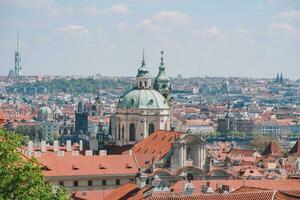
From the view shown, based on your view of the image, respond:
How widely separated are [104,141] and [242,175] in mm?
24078

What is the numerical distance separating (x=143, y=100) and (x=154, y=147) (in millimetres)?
13585

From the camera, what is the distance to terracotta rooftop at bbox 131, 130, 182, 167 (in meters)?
69.2

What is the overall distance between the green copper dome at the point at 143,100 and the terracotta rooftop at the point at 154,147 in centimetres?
930

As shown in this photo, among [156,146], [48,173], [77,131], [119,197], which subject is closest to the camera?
[119,197]

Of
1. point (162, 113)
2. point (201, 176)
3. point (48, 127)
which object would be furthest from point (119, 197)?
point (48, 127)

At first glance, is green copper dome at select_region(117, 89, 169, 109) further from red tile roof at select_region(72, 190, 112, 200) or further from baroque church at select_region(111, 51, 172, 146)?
red tile roof at select_region(72, 190, 112, 200)

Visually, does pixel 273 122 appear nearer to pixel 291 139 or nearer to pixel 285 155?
pixel 291 139

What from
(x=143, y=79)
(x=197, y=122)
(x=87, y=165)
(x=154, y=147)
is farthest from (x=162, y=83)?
(x=197, y=122)

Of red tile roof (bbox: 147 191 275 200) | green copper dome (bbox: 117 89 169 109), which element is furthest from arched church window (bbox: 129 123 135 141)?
red tile roof (bbox: 147 191 275 200)

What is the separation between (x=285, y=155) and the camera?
329 ft

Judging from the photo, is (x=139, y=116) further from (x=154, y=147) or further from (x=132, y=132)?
(x=154, y=147)

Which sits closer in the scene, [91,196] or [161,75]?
[91,196]

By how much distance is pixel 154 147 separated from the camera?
A: 242ft

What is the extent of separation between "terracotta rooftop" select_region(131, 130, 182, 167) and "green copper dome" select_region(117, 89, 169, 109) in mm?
9302
